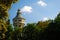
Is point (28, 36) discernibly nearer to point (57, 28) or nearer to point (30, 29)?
point (30, 29)

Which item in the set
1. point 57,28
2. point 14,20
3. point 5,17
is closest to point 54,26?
point 57,28

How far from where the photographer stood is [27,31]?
246 feet

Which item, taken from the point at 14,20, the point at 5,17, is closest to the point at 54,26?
the point at 5,17

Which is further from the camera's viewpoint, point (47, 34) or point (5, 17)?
point (47, 34)

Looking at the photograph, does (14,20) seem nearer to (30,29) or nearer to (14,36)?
(14,36)

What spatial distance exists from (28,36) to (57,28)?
2372 cm

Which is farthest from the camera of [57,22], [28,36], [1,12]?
[28,36]

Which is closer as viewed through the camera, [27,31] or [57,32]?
[57,32]

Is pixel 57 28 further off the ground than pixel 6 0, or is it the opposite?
pixel 6 0

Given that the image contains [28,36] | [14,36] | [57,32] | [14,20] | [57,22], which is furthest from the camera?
[14,20]

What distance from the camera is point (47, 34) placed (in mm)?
48344

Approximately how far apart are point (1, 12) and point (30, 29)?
143 feet

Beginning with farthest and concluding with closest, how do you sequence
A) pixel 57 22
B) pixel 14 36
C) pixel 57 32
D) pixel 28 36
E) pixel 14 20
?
pixel 14 20, pixel 14 36, pixel 28 36, pixel 57 22, pixel 57 32

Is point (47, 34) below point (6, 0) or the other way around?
below
